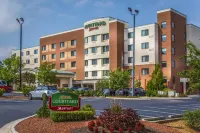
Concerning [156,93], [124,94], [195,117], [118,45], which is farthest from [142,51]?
[195,117]

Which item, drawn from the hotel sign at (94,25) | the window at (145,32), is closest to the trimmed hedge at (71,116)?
the window at (145,32)

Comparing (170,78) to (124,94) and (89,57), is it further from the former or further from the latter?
(89,57)

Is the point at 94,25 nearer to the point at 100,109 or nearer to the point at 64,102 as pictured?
the point at 100,109

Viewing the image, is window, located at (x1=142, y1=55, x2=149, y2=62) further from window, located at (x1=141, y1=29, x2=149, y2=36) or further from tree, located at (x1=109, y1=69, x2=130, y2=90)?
tree, located at (x1=109, y1=69, x2=130, y2=90)

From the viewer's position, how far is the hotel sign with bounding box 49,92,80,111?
12.0 meters

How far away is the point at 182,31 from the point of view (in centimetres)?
5888

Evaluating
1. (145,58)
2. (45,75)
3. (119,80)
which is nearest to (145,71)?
(145,58)

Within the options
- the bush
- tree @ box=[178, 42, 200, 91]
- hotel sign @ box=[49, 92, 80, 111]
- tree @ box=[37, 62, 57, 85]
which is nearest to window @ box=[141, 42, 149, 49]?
tree @ box=[37, 62, 57, 85]

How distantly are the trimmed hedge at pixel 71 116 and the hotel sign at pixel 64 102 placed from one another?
510 mm

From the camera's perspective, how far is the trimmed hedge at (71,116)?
11.2 m

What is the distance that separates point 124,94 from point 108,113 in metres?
33.9

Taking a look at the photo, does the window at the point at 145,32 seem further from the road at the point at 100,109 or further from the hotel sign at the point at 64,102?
the hotel sign at the point at 64,102

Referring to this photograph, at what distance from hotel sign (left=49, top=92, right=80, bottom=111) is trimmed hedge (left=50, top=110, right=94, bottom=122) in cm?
51

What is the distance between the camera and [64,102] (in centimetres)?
1216
